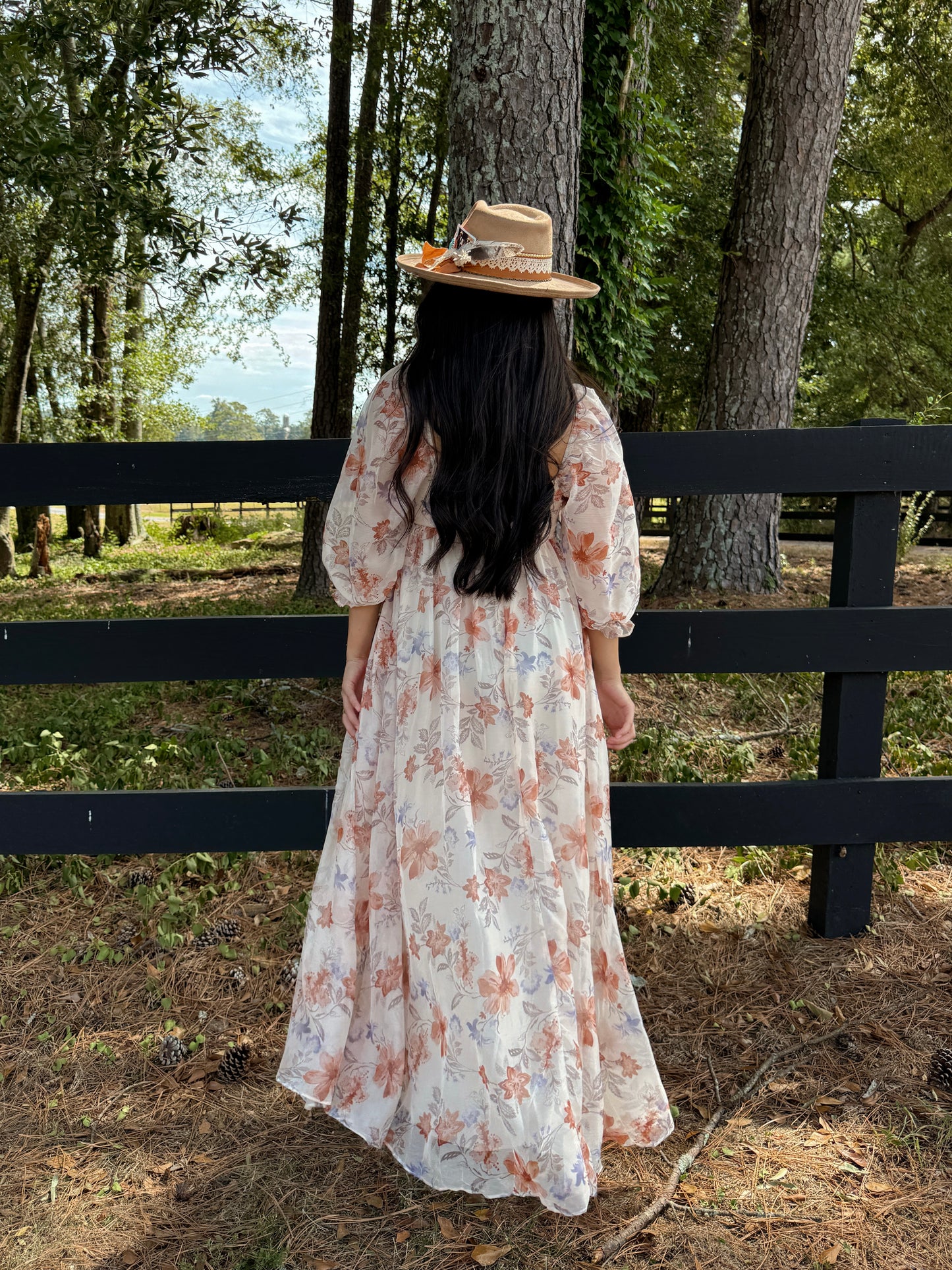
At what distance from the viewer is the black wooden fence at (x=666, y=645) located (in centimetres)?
250

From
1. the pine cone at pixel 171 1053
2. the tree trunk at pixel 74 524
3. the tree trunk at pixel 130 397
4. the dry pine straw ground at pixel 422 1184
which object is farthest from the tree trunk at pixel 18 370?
the pine cone at pixel 171 1053

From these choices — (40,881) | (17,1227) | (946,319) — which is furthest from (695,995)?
(946,319)

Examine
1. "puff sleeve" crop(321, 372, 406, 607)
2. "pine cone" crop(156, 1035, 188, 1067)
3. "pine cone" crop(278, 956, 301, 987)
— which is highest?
"puff sleeve" crop(321, 372, 406, 607)

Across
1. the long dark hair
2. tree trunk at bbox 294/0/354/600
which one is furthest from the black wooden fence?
tree trunk at bbox 294/0/354/600

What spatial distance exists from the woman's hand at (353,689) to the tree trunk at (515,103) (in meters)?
1.57

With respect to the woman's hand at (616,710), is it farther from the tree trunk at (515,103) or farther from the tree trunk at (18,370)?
the tree trunk at (18,370)

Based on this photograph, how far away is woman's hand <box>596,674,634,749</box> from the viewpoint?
2121 mm

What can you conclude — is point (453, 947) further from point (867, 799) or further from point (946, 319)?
point (946, 319)

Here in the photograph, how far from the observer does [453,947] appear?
6.19 ft

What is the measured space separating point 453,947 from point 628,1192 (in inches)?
28.5

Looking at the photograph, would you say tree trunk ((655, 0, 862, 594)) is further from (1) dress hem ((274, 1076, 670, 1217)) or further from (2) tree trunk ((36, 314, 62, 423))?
(2) tree trunk ((36, 314, 62, 423))

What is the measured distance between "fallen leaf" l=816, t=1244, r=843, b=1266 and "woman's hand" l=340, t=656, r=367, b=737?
147cm

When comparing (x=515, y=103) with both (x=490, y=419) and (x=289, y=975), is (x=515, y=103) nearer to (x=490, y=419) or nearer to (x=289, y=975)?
(x=490, y=419)

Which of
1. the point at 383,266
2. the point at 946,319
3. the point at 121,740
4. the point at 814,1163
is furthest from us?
the point at 946,319
